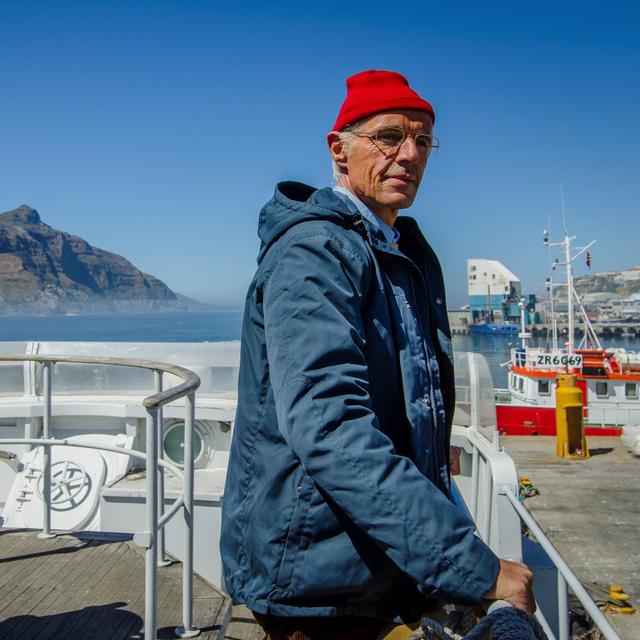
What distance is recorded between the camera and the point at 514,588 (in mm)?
1187

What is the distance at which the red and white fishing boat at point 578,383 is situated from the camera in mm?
20938

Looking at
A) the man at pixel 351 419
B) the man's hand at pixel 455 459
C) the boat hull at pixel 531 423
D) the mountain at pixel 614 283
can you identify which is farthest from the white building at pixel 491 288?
the man at pixel 351 419

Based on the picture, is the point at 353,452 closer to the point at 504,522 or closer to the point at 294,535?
the point at 294,535

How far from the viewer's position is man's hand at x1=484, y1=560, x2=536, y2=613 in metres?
1.17

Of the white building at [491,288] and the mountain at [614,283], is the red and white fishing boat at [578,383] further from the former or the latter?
the mountain at [614,283]

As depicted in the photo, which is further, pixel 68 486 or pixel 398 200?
pixel 68 486

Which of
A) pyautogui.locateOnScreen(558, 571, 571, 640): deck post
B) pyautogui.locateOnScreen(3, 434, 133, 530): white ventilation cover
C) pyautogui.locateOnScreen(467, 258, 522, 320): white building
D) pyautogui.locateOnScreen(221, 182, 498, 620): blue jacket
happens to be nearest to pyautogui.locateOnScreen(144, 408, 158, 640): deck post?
pyautogui.locateOnScreen(221, 182, 498, 620): blue jacket

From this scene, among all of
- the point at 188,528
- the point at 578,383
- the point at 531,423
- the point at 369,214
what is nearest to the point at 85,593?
the point at 188,528

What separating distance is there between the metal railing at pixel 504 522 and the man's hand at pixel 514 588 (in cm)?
22

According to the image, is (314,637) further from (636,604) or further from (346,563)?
(636,604)

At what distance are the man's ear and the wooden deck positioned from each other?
209 cm

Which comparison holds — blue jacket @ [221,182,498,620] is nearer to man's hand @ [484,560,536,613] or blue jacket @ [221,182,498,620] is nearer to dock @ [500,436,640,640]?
man's hand @ [484,560,536,613]

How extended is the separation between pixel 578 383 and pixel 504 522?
21132 mm

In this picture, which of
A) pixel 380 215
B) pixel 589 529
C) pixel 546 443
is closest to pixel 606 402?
pixel 546 443
